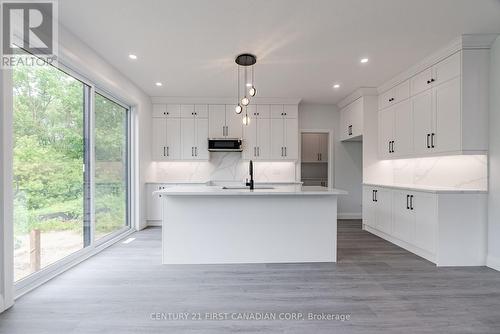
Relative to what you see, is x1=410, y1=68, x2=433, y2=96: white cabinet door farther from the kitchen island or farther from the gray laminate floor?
the gray laminate floor

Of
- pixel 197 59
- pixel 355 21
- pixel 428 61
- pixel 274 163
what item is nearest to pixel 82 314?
pixel 197 59

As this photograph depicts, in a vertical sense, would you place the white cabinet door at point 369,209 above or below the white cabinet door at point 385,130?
below

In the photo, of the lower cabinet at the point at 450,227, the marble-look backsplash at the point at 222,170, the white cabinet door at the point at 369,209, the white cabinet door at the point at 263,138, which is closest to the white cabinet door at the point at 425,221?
the lower cabinet at the point at 450,227

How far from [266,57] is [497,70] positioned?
2.75 meters

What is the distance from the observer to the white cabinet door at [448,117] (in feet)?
9.76

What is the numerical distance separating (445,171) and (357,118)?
1.88m

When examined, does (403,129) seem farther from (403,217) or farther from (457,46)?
(403,217)

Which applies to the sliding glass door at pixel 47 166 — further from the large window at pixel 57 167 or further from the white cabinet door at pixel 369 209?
the white cabinet door at pixel 369 209

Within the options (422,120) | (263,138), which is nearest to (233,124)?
(263,138)

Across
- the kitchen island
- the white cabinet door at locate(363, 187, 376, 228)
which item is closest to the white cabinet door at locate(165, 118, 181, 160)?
the kitchen island

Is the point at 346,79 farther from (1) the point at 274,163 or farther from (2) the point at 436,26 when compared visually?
(1) the point at 274,163

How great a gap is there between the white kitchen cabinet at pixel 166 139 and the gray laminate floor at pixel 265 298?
2613mm

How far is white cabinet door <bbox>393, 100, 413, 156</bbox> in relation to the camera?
12.5 ft

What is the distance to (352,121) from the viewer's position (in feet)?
16.9
